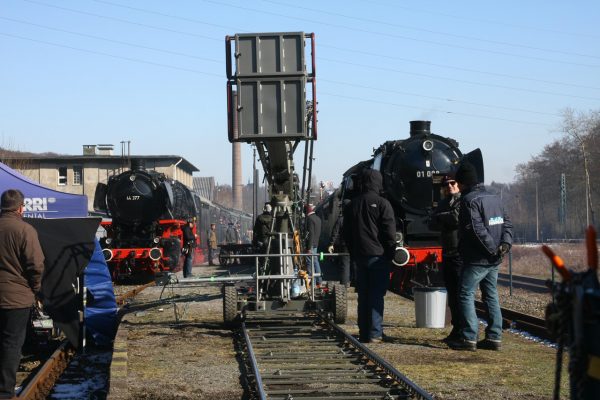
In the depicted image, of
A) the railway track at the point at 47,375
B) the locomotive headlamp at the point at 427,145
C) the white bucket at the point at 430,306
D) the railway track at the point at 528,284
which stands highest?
the locomotive headlamp at the point at 427,145

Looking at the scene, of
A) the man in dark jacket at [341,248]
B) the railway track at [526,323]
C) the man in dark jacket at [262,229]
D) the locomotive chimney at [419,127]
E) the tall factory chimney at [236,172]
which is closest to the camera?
the railway track at [526,323]

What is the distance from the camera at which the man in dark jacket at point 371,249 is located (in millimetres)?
9641

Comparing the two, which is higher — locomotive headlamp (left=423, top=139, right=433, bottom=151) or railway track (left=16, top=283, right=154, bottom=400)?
locomotive headlamp (left=423, top=139, right=433, bottom=151)

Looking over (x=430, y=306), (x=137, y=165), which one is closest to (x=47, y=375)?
(x=430, y=306)

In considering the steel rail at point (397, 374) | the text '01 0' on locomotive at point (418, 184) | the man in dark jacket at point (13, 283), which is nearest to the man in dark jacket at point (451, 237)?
the steel rail at point (397, 374)

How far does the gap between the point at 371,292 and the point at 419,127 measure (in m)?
7.69

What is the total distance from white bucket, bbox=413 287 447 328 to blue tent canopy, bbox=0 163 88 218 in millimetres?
4966

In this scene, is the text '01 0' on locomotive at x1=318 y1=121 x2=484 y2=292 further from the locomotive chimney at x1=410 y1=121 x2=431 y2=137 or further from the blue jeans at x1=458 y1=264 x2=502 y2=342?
the blue jeans at x1=458 y1=264 x2=502 y2=342

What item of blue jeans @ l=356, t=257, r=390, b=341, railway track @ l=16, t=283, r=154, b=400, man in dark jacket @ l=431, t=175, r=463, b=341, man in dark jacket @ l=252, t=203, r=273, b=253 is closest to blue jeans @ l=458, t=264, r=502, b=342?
man in dark jacket @ l=431, t=175, r=463, b=341

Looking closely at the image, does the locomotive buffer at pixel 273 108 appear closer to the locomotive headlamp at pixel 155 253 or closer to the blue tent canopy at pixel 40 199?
the blue tent canopy at pixel 40 199

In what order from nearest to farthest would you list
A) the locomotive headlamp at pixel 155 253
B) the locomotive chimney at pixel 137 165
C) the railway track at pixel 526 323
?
the railway track at pixel 526 323
the locomotive headlamp at pixel 155 253
the locomotive chimney at pixel 137 165

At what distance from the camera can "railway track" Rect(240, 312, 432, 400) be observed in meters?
6.83

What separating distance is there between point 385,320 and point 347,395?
5167 mm

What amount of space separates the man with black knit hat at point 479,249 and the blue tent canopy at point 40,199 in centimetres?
556
